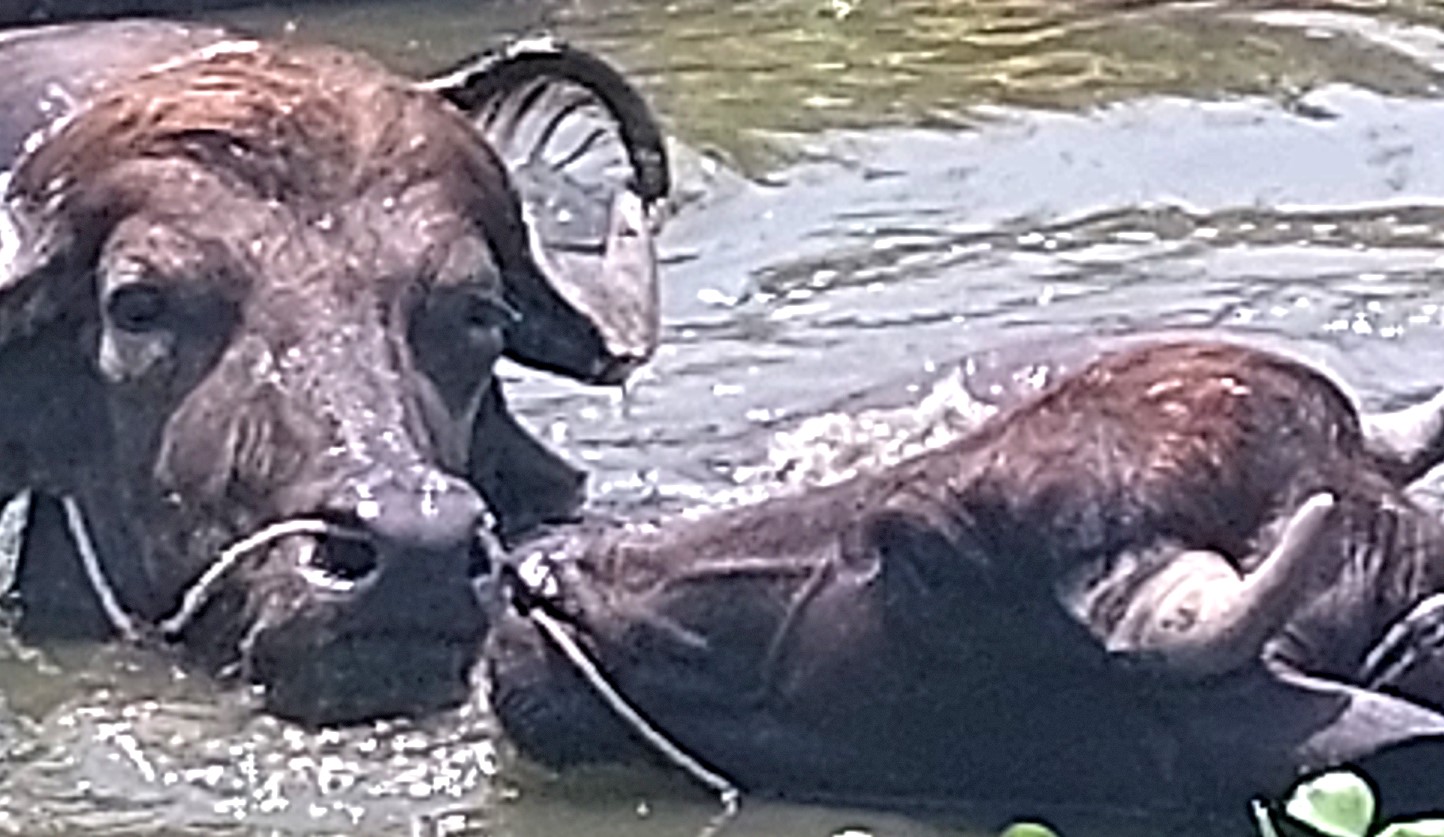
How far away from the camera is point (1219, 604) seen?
16.3 feet

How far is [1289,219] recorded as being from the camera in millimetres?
8289

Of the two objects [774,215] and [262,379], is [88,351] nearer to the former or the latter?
[262,379]

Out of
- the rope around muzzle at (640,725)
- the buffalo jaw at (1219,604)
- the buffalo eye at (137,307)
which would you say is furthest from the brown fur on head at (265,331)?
the buffalo jaw at (1219,604)

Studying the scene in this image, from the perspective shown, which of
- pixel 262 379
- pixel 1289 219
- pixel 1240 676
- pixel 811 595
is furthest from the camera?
pixel 1289 219

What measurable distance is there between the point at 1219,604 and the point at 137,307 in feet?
5.48

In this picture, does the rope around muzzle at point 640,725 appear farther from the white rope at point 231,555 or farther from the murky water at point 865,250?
the white rope at point 231,555

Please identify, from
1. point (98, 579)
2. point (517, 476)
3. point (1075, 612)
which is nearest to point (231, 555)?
point (98, 579)

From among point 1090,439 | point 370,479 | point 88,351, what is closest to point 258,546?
point 370,479

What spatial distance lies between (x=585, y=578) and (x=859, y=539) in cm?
38

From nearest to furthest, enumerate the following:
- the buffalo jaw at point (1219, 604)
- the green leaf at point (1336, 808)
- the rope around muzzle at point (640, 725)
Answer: the green leaf at point (1336, 808) < the buffalo jaw at point (1219, 604) < the rope around muzzle at point (640, 725)

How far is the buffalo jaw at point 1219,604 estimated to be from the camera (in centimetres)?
490

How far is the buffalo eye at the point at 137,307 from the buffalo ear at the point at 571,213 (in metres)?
0.58

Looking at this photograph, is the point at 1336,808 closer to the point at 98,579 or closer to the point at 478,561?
the point at 478,561

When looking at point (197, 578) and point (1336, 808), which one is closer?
point (1336, 808)
